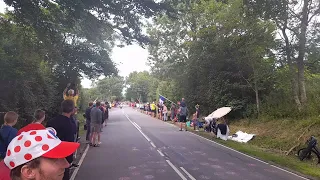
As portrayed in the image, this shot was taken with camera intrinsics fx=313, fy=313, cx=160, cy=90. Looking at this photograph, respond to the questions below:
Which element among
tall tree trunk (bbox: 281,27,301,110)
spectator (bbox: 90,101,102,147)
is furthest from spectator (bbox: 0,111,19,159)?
tall tree trunk (bbox: 281,27,301,110)

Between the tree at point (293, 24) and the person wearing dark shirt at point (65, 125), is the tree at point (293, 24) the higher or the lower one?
the higher one

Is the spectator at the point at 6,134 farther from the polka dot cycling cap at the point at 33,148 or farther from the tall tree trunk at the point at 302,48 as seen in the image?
the tall tree trunk at the point at 302,48

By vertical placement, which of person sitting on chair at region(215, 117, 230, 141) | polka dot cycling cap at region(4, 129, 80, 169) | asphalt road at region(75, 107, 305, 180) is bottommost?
asphalt road at region(75, 107, 305, 180)

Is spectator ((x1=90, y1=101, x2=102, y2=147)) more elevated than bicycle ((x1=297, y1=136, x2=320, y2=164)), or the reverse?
spectator ((x1=90, y1=101, x2=102, y2=147))

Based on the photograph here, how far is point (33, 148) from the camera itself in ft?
6.38

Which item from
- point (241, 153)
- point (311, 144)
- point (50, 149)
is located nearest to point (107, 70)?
point (241, 153)

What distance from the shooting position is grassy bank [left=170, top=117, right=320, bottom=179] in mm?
10891

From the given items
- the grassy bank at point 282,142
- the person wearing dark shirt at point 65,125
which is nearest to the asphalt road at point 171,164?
the grassy bank at point 282,142

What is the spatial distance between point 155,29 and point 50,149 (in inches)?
1521

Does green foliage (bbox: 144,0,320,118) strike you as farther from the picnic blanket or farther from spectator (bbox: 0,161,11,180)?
spectator (bbox: 0,161,11,180)

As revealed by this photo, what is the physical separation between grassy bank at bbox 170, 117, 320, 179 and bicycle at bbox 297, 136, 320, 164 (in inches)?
12.7

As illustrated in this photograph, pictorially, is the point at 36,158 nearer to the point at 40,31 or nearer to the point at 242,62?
the point at 40,31

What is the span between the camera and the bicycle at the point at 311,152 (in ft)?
37.7

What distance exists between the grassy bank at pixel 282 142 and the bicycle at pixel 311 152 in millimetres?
322
